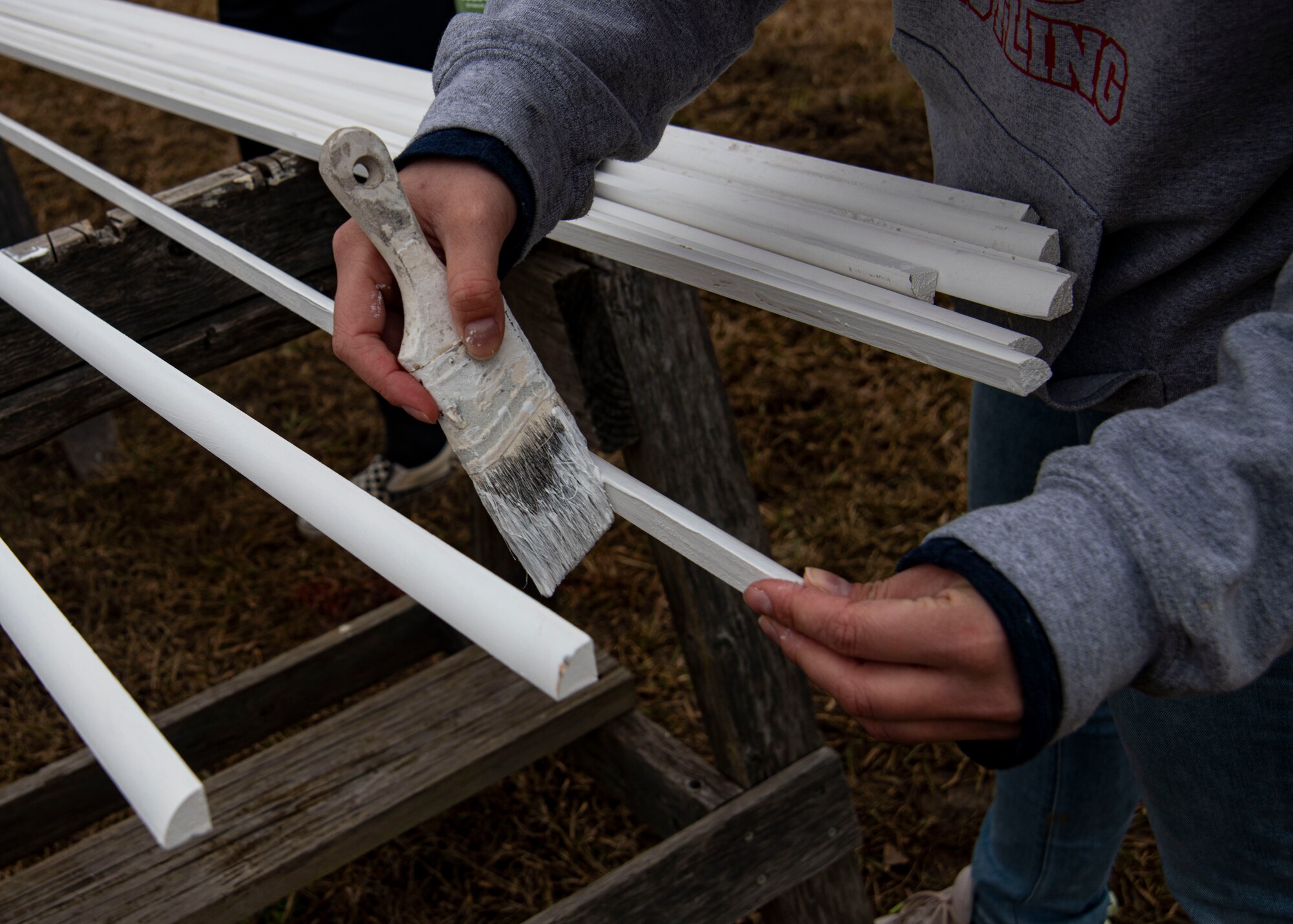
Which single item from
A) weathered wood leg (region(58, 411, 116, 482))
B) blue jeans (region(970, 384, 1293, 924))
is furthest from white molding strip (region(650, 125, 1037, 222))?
weathered wood leg (region(58, 411, 116, 482))

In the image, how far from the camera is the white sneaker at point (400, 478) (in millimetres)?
2691

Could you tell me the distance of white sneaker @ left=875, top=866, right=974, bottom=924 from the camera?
163cm

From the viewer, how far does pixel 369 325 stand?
862 mm

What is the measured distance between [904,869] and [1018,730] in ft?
4.92

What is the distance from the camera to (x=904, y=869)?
1943mm

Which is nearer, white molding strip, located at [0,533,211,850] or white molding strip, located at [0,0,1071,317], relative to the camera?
white molding strip, located at [0,533,211,850]

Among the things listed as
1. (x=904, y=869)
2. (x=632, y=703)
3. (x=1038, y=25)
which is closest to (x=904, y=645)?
(x=1038, y=25)

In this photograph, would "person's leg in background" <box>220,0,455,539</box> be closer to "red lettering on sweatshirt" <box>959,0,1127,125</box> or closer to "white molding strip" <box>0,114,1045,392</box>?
"white molding strip" <box>0,114,1045,392</box>

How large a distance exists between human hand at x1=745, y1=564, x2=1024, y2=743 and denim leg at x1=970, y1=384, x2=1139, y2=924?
652 millimetres

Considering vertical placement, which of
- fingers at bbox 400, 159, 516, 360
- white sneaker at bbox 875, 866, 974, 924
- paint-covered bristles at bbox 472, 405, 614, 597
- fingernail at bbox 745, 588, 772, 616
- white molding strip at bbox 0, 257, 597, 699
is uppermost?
fingers at bbox 400, 159, 516, 360

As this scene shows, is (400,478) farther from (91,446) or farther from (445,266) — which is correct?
(445,266)

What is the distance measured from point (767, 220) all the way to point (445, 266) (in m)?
0.32

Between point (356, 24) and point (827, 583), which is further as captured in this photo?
point (356, 24)

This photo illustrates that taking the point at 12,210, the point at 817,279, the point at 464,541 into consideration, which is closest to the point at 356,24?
the point at 12,210
